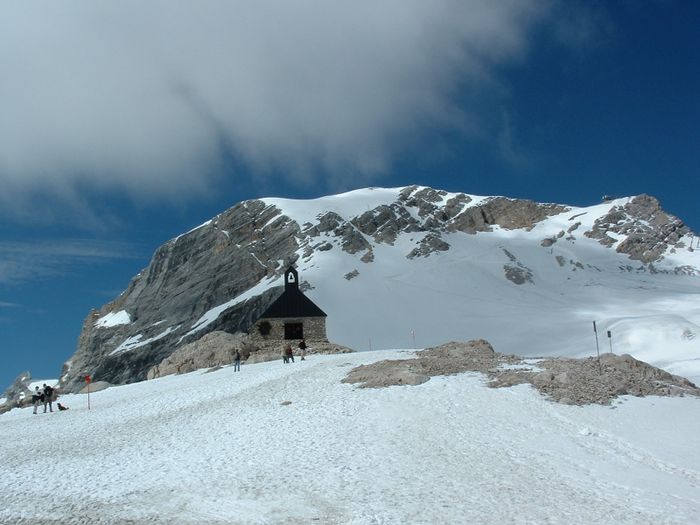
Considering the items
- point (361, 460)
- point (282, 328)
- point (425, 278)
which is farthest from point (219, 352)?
point (425, 278)

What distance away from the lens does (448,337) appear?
8875 cm

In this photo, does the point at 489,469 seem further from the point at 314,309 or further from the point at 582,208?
the point at 582,208

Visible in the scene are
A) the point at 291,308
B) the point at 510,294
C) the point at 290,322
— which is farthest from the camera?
the point at 510,294

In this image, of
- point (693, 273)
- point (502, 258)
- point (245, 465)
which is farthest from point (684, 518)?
point (693, 273)

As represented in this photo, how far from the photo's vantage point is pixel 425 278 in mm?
118375

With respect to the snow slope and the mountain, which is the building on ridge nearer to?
the snow slope

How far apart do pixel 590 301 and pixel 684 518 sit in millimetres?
97942

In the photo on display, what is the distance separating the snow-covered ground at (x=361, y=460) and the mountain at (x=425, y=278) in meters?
47.5

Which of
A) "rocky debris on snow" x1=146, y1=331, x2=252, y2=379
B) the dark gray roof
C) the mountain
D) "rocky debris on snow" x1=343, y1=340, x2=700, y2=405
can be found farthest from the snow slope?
"rocky debris on snow" x1=146, y1=331, x2=252, y2=379

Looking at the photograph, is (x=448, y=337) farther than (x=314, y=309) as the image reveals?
Yes

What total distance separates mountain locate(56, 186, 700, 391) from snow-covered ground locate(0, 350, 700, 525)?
156ft

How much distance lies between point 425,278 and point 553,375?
92.3 m

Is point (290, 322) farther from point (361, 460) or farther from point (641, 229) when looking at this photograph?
point (641, 229)

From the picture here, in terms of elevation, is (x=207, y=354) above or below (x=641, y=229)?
below
